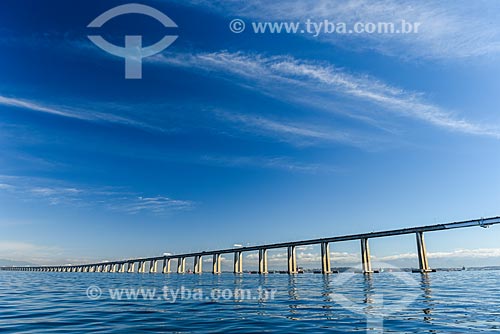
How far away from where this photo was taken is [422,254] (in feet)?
382

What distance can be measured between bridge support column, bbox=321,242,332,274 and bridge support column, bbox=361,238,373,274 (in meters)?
14.9

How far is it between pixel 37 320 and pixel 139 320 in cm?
529

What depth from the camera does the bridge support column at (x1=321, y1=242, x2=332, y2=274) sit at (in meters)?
138

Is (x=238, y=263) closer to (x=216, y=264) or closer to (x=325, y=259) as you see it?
(x=216, y=264)

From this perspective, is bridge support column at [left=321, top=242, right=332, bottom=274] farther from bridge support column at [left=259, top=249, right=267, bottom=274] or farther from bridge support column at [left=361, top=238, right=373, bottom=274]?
bridge support column at [left=259, top=249, right=267, bottom=274]

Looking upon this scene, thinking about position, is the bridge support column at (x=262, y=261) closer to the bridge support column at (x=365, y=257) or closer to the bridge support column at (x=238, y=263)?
the bridge support column at (x=238, y=263)

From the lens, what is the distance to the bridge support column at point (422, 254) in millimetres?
114250

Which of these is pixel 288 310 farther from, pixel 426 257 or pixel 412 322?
pixel 426 257

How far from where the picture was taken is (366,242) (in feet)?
433

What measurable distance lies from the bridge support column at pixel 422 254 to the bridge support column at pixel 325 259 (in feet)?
117

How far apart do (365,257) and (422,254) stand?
21233 mm

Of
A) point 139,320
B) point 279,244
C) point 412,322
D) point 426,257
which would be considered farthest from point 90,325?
point 279,244

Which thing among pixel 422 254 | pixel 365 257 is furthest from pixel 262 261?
pixel 422 254

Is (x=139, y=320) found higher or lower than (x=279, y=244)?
lower
